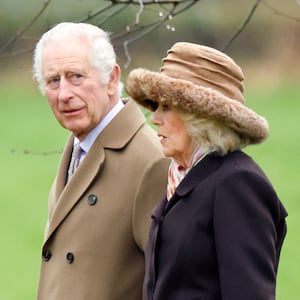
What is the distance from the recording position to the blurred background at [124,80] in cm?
737

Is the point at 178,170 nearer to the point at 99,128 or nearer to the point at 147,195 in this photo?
the point at 147,195

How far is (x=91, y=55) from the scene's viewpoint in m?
4.23

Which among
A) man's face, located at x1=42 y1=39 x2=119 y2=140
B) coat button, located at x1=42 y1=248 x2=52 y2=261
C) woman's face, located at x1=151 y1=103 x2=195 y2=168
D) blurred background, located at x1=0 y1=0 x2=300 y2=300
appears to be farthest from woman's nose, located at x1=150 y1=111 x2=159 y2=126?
blurred background, located at x1=0 y1=0 x2=300 y2=300

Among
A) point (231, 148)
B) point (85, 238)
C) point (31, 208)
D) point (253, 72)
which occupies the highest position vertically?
point (231, 148)

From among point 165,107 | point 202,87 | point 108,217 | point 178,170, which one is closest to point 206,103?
point 202,87

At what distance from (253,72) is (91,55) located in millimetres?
9537

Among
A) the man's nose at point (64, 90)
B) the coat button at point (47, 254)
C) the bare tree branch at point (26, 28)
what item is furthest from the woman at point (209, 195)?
the bare tree branch at point (26, 28)

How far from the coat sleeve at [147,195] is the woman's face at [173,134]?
0.35m

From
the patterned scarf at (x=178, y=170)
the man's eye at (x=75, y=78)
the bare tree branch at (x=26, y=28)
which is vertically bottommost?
the patterned scarf at (x=178, y=170)

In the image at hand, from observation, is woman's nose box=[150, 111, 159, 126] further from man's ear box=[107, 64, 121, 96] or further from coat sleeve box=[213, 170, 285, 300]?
man's ear box=[107, 64, 121, 96]

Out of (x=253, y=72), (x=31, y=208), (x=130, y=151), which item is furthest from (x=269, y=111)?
(x=130, y=151)

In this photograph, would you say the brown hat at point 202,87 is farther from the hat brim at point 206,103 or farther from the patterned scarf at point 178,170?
the patterned scarf at point 178,170

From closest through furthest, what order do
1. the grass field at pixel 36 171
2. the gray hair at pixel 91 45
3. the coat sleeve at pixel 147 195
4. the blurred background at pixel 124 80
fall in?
the coat sleeve at pixel 147 195 < the gray hair at pixel 91 45 < the blurred background at pixel 124 80 < the grass field at pixel 36 171

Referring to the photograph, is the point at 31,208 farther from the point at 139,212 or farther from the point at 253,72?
the point at 139,212
